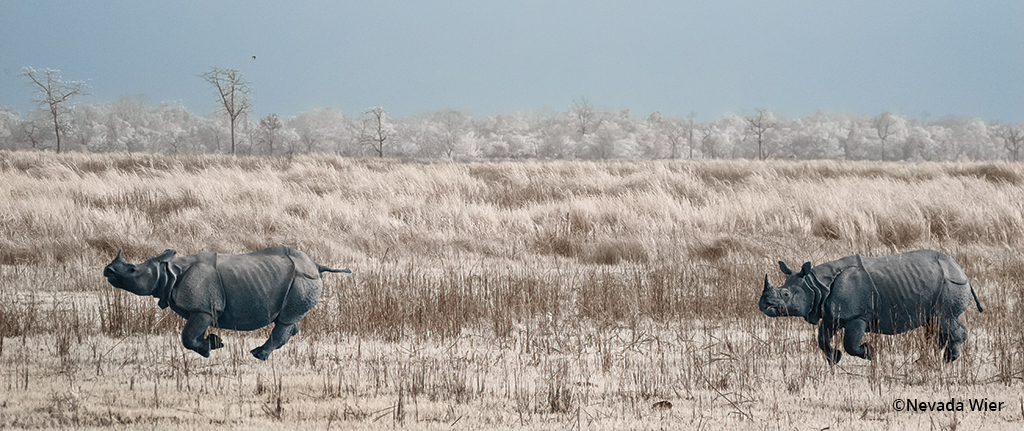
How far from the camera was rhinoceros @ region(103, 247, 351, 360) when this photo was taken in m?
2.48

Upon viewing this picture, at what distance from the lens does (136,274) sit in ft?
7.95

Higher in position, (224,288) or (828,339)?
(224,288)

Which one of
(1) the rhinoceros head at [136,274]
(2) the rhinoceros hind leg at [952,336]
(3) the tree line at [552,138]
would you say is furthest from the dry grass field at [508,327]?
(3) the tree line at [552,138]

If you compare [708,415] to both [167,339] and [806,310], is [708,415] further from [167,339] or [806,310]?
[167,339]

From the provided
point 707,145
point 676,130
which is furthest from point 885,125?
point 676,130

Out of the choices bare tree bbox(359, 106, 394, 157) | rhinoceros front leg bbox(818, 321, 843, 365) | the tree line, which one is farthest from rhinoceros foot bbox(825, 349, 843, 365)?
the tree line

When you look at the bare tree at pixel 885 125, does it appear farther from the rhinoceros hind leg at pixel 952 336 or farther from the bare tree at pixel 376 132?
the rhinoceros hind leg at pixel 952 336

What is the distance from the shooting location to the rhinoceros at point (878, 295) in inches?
104

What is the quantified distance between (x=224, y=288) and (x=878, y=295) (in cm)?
224

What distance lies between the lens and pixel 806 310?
8.50ft

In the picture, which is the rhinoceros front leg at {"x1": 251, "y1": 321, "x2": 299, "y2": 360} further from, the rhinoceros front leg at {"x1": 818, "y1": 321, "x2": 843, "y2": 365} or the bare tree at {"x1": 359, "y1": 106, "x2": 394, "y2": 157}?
the bare tree at {"x1": 359, "y1": 106, "x2": 394, "y2": 157}

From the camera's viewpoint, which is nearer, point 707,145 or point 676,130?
point 707,145

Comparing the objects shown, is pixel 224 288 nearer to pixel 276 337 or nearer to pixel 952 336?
pixel 276 337

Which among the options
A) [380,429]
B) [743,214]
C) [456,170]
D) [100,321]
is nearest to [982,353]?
[380,429]
